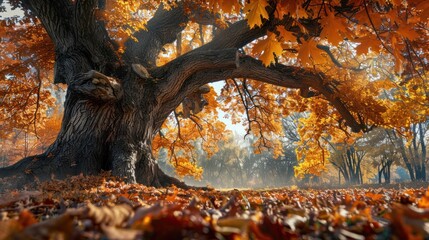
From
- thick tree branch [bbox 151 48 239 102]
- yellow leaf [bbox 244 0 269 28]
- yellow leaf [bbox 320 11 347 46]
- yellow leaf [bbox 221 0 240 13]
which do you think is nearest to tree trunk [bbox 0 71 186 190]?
thick tree branch [bbox 151 48 239 102]

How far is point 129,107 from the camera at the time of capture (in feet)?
16.8

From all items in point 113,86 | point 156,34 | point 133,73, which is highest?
point 156,34

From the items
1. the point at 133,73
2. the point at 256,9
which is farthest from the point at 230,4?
the point at 133,73

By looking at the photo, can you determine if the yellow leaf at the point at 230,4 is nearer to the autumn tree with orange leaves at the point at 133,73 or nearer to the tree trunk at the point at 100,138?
the autumn tree with orange leaves at the point at 133,73

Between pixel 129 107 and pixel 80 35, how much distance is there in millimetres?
1692

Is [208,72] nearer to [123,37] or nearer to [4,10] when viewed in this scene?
[123,37]

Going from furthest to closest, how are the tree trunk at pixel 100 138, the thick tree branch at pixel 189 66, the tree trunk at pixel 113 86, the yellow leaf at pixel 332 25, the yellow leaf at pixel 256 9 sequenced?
the thick tree branch at pixel 189 66 → the tree trunk at pixel 113 86 → the tree trunk at pixel 100 138 → the yellow leaf at pixel 332 25 → the yellow leaf at pixel 256 9

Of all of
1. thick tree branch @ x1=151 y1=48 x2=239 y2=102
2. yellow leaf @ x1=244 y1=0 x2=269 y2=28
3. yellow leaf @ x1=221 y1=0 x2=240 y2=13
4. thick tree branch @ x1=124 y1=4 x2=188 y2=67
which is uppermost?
thick tree branch @ x1=124 y1=4 x2=188 y2=67

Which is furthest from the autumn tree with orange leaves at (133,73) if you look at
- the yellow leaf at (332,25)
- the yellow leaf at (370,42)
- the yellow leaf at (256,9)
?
the yellow leaf at (256,9)

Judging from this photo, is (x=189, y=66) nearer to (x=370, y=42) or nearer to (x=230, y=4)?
(x=230, y=4)

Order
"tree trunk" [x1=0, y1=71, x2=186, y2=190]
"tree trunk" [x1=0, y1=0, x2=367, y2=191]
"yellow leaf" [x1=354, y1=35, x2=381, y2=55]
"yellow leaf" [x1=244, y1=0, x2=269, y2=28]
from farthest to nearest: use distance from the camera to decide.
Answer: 1. "tree trunk" [x1=0, y1=0, x2=367, y2=191]
2. "tree trunk" [x1=0, y1=71, x2=186, y2=190]
3. "yellow leaf" [x1=354, y1=35, x2=381, y2=55]
4. "yellow leaf" [x1=244, y1=0, x2=269, y2=28]

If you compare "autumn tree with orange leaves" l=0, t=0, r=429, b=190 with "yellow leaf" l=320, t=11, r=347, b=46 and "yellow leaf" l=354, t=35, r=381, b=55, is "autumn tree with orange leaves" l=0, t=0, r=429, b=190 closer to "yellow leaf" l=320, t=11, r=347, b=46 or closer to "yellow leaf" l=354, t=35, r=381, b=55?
"yellow leaf" l=354, t=35, r=381, b=55

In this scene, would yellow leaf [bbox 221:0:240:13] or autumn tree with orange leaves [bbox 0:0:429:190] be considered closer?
yellow leaf [bbox 221:0:240:13]

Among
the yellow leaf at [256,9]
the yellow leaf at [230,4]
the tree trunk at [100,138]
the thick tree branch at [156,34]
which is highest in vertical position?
the thick tree branch at [156,34]
